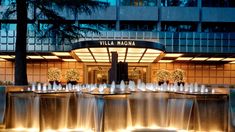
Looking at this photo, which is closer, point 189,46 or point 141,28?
point 189,46

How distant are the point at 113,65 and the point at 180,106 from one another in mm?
6259

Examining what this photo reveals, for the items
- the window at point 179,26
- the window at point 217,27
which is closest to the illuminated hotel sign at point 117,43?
the window at point 179,26

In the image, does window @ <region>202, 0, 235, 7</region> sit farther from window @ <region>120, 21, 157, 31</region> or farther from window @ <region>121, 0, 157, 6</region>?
window @ <region>120, 21, 157, 31</region>

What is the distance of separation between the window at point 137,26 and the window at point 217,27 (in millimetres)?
6108

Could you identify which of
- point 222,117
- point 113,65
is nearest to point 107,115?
point 222,117

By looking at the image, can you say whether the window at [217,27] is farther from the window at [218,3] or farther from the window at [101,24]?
the window at [101,24]

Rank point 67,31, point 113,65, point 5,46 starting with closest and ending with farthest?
point 113,65 < point 67,31 < point 5,46

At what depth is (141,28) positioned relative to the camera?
38531 millimetres

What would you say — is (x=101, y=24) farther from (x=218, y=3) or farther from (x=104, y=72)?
(x=218, y=3)

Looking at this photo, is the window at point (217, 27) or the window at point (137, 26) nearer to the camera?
the window at point (137, 26)

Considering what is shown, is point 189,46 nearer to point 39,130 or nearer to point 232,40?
point 232,40

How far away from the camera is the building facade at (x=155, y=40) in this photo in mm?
34688

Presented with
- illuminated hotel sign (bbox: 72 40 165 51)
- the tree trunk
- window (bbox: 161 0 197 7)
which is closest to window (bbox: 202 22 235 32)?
window (bbox: 161 0 197 7)

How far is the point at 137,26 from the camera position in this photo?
3869 centimetres
